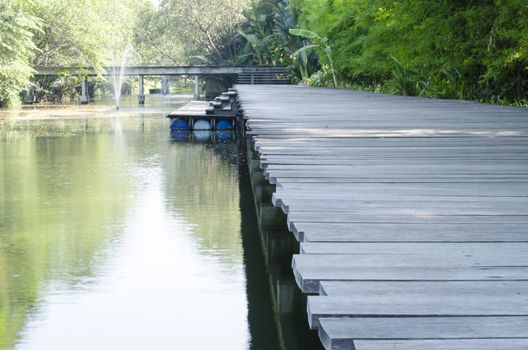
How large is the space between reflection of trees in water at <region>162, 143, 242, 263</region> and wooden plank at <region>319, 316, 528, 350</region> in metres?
7.71

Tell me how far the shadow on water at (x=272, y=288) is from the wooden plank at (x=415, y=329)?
12.8 feet

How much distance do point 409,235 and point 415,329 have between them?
1472 mm

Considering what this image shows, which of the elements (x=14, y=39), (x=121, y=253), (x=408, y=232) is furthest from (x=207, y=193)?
(x=14, y=39)

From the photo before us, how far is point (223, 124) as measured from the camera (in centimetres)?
2983

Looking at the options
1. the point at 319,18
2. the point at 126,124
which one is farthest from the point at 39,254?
the point at 319,18

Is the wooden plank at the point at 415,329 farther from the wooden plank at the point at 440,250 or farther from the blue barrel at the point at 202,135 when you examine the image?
the blue barrel at the point at 202,135

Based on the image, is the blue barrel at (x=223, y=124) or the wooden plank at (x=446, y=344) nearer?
the wooden plank at (x=446, y=344)

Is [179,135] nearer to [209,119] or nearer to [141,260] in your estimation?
[209,119]

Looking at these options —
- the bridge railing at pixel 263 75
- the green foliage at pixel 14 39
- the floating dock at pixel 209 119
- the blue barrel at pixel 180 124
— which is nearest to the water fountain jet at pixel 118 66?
the bridge railing at pixel 263 75

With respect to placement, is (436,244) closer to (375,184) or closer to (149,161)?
(375,184)

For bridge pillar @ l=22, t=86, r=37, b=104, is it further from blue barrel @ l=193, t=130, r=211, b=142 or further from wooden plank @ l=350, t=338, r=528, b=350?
wooden plank @ l=350, t=338, r=528, b=350

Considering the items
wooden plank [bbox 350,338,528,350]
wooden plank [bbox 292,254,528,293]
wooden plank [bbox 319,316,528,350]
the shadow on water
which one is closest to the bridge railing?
the shadow on water

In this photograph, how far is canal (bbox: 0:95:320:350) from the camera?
23.8 ft

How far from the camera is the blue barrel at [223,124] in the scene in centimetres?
2973
